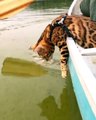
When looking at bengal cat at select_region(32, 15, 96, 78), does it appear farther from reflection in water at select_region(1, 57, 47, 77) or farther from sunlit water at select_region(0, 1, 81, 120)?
reflection in water at select_region(1, 57, 47, 77)

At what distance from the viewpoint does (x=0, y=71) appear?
3.68m

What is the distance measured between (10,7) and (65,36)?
3158 millimetres

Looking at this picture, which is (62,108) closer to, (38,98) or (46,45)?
(38,98)

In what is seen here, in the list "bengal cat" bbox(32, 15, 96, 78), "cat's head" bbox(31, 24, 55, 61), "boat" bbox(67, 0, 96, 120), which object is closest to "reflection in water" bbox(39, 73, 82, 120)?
"bengal cat" bbox(32, 15, 96, 78)

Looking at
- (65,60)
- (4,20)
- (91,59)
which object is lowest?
(4,20)

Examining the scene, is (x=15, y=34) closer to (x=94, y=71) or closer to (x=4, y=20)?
(x=4, y=20)

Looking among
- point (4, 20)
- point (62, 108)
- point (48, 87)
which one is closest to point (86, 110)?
point (62, 108)

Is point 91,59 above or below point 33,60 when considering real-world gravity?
above

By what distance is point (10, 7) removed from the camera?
5.82 metres

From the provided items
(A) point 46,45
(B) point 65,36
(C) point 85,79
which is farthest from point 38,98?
(C) point 85,79

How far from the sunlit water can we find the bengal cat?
30 centimetres

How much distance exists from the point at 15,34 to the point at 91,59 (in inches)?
122

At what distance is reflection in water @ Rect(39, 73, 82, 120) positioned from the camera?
8.67ft

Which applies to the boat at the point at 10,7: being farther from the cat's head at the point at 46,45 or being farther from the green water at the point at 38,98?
the cat's head at the point at 46,45
